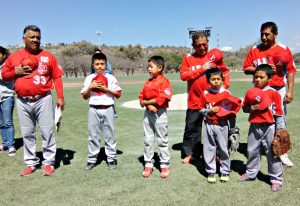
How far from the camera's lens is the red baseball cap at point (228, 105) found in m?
3.97

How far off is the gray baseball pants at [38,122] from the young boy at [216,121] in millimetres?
2279

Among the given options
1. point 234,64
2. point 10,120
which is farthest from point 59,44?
point 10,120

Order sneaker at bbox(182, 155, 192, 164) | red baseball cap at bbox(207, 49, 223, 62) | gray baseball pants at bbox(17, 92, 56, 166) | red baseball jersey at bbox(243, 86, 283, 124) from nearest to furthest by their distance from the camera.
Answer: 1. red baseball jersey at bbox(243, 86, 283, 124)
2. gray baseball pants at bbox(17, 92, 56, 166)
3. red baseball cap at bbox(207, 49, 223, 62)
4. sneaker at bbox(182, 155, 192, 164)

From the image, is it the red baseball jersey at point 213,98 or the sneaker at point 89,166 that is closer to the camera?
the red baseball jersey at point 213,98

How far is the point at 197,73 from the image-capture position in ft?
14.7

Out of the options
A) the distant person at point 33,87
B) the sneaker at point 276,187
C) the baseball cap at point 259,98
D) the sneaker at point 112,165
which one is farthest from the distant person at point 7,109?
the sneaker at point 276,187

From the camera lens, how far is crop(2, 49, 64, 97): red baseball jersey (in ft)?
14.0

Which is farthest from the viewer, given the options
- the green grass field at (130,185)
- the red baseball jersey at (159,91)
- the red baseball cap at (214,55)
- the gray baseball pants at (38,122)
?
the red baseball cap at (214,55)

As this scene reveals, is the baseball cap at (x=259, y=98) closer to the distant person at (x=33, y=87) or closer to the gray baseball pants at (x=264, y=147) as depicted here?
the gray baseball pants at (x=264, y=147)

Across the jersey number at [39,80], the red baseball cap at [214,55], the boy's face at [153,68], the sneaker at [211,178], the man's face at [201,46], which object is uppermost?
the man's face at [201,46]

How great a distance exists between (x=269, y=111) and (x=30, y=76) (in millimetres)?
3267

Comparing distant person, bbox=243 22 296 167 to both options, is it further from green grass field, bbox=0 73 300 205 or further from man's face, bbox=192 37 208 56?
green grass field, bbox=0 73 300 205

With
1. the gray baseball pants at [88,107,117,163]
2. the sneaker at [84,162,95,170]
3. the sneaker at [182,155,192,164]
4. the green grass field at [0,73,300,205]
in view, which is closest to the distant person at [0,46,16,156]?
the green grass field at [0,73,300,205]

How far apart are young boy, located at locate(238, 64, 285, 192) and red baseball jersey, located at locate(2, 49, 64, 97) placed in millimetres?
2820
